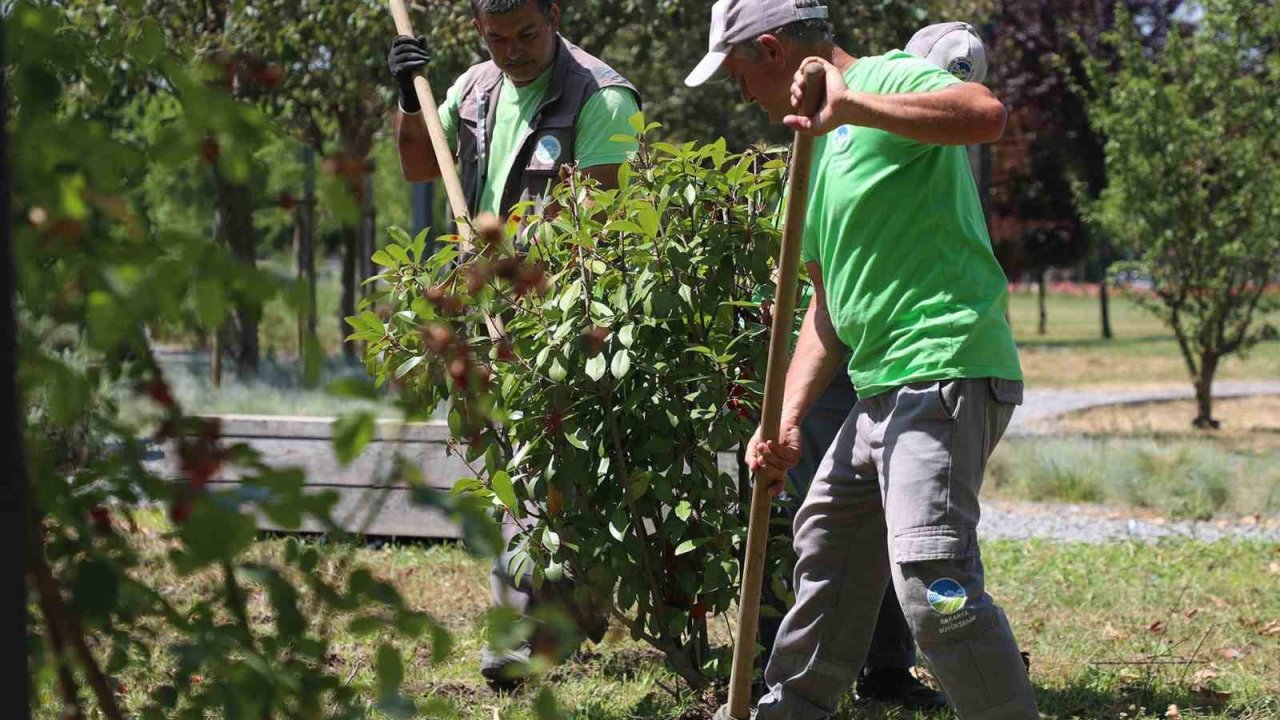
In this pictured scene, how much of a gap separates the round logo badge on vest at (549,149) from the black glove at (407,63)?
0.39 metres

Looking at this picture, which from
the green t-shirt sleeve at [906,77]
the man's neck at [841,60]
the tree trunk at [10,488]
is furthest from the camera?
the man's neck at [841,60]

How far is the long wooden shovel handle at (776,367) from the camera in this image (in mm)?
2893

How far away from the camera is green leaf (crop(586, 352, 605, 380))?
3.36 metres

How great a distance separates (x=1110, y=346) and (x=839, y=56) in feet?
75.3

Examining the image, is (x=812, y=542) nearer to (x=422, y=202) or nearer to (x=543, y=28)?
(x=543, y=28)

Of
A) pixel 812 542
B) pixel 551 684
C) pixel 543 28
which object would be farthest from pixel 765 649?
pixel 543 28

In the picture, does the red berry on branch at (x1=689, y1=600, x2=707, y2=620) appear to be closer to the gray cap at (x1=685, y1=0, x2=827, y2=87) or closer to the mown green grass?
the gray cap at (x1=685, y1=0, x2=827, y2=87)

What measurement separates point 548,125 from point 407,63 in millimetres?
485

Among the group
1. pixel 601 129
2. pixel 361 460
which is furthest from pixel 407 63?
pixel 361 460

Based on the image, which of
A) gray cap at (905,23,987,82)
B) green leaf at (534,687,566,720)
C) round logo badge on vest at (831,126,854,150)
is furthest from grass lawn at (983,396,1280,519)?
green leaf at (534,687,566,720)

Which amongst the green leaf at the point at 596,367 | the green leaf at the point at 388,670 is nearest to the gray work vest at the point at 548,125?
the green leaf at the point at 596,367

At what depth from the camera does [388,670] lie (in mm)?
1441

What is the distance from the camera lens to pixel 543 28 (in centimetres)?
411

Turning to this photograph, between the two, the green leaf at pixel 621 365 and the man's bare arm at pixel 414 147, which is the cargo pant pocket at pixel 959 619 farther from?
the man's bare arm at pixel 414 147
